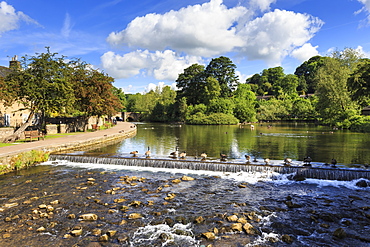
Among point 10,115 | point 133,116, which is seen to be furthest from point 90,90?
point 133,116

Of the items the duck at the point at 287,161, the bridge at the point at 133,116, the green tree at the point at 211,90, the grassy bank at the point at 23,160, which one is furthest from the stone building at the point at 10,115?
the bridge at the point at 133,116

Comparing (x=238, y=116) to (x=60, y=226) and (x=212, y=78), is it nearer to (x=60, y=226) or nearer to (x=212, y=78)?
(x=212, y=78)

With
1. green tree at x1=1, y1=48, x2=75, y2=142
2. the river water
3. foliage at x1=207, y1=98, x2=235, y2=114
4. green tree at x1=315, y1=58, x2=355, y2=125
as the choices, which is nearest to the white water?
the river water

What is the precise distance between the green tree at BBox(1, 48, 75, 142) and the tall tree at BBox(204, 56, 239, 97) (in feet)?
216

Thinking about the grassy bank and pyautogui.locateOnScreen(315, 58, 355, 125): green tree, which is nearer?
the grassy bank

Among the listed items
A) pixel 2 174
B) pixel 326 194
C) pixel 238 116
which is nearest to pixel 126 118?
pixel 238 116

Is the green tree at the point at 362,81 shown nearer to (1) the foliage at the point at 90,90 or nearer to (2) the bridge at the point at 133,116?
(1) the foliage at the point at 90,90

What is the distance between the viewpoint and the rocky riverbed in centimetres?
805

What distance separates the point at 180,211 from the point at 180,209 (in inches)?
7.4

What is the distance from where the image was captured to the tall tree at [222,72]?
88.0 metres

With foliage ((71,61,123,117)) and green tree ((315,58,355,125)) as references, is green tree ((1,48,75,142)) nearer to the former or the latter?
foliage ((71,61,123,117))

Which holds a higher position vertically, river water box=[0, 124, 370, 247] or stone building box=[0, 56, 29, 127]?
stone building box=[0, 56, 29, 127]

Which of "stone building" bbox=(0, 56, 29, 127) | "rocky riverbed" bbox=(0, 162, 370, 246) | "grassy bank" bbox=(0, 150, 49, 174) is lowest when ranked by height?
"rocky riverbed" bbox=(0, 162, 370, 246)

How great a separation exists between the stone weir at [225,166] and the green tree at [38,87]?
8.40 meters
